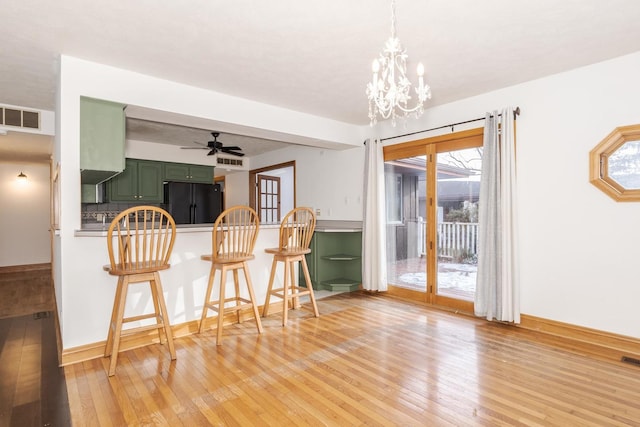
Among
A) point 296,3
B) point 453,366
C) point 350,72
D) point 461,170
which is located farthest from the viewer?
point 461,170

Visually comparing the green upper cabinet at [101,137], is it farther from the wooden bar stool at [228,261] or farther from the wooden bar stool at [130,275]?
the wooden bar stool at [228,261]

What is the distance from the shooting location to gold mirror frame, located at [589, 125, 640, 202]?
279cm

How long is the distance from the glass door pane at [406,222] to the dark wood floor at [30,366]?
3690 millimetres

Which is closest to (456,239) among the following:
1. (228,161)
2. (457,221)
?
(457,221)

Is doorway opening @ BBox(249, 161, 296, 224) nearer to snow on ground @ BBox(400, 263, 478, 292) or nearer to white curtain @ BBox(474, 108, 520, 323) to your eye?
snow on ground @ BBox(400, 263, 478, 292)

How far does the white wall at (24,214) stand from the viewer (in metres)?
6.88

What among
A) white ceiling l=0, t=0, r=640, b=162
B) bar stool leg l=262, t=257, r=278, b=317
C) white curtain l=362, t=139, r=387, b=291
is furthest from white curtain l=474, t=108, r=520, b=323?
bar stool leg l=262, t=257, r=278, b=317

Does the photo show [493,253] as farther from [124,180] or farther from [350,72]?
[124,180]

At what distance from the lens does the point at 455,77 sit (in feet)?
10.8

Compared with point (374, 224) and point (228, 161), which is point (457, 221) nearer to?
point (374, 224)

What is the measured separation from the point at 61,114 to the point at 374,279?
3.80 m

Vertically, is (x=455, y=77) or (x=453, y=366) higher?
(x=455, y=77)

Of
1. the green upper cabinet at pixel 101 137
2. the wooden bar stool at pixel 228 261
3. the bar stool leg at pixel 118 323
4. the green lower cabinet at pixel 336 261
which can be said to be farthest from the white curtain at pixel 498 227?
the green upper cabinet at pixel 101 137

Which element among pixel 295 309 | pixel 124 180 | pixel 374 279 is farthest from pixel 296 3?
pixel 124 180
